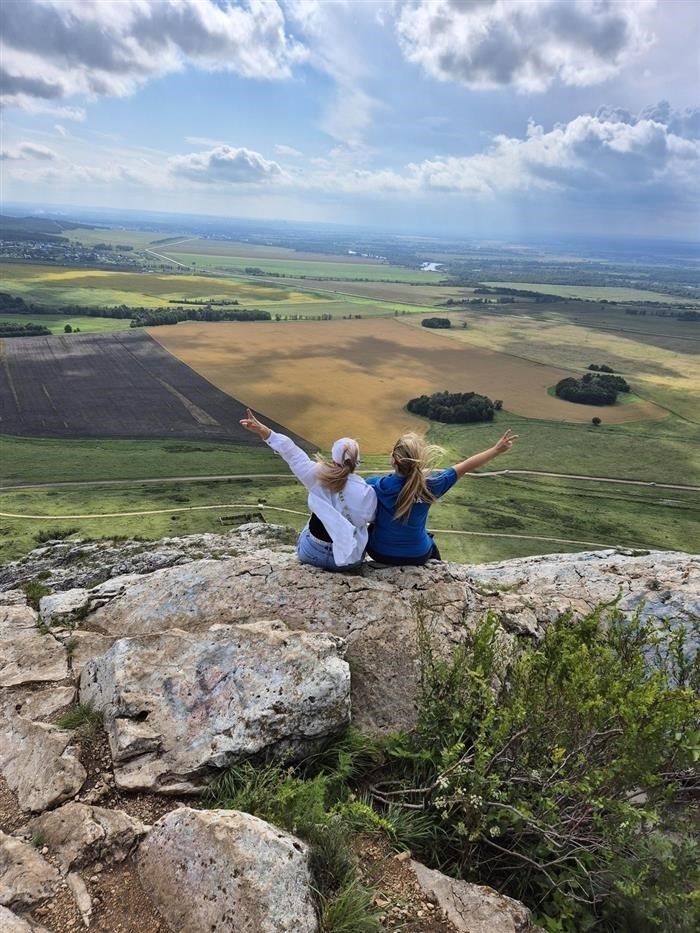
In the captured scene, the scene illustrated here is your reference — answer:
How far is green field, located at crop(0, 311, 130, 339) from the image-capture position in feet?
388

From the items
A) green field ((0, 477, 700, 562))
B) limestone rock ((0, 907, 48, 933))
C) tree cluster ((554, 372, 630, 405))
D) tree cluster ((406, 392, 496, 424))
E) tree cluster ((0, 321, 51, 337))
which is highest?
limestone rock ((0, 907, 48, 933))

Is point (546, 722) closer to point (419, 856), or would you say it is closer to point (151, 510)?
point (419, 856)

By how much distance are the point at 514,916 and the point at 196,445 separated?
62.6m

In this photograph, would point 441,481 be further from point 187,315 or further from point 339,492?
point 187,315

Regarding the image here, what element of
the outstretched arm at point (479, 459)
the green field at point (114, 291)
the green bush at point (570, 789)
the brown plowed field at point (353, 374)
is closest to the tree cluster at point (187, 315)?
the brown plowed field at point (353, 374)

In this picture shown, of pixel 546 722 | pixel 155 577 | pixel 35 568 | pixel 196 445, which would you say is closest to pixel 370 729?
pixel 546 722

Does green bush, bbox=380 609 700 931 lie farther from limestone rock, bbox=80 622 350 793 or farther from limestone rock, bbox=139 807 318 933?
limestone rock, bbox=139 807 318 933

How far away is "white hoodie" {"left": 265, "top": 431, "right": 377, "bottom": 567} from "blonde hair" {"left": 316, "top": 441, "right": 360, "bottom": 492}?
0.08m

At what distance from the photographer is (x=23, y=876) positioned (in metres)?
4.81

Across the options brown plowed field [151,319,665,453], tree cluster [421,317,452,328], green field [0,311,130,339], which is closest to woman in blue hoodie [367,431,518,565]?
brown plowed field [151,319,665,453]

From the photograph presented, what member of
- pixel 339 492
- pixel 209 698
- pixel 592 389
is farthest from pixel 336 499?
pixel 592 389

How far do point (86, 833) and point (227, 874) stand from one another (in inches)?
62.3

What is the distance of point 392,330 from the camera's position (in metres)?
136

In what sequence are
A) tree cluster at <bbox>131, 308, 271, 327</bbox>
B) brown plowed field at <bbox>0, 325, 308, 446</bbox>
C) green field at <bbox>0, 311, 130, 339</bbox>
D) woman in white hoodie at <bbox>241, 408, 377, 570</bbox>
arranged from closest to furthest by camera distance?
1. woman in white hoodie at <bbox>241, 408, 377, 570</bbox>
2. brown plowed field at <bbox>0, 325, 308, 446</bbox>
3. green field at <bbox>0, 311, 130, 339</bbox>
4. tree cluster at <bbox>131, 308, 271, 327</bbox>
